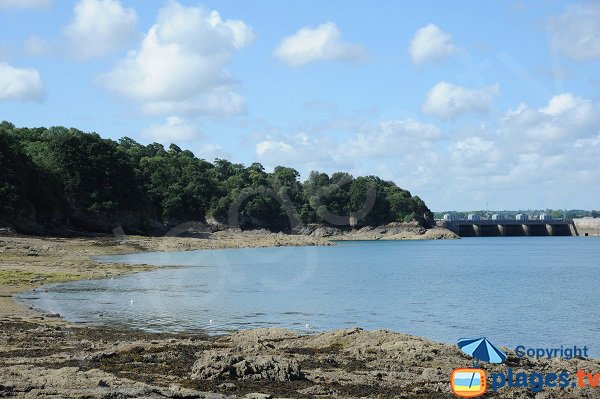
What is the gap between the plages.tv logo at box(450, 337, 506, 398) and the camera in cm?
1745

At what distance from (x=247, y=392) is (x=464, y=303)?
3366cm

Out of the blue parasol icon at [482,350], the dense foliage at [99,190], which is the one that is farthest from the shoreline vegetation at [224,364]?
the dense foliage at [99,190]

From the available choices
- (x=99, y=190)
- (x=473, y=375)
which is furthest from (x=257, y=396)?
(x=99, y=190)

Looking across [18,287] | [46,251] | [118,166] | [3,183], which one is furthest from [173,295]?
[118,166]

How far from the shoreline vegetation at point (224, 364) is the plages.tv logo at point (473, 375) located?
515 mm

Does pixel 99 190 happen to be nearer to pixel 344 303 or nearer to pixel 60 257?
pixel 60 257

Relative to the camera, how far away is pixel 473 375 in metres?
18.6

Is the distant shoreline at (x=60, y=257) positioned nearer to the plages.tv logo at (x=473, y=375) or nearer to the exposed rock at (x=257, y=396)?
the exposed rock at (x=257, y=396)

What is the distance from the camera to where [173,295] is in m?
48.7

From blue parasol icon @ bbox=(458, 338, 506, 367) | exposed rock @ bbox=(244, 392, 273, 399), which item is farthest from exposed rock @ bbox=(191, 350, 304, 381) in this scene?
blue parasol icon @ bbox=(458, 338, 506, 367)

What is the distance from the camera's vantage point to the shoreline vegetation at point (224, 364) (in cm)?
1806

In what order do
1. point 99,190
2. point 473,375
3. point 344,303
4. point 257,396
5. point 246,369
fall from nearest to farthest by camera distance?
point 257,396 < point 473,375 < point 246,369 < point 344,303 < point 99,190

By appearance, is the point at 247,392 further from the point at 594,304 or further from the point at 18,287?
the point at 594,304

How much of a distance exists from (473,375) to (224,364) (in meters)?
6.67
